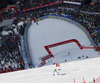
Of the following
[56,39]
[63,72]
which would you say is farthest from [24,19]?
[63,72]

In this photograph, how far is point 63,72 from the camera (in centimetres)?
1005

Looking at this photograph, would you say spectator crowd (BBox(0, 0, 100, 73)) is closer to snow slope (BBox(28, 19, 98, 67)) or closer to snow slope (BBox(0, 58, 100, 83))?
snow slope (BBox(28, 19, 98, 67))

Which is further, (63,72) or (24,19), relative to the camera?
(24,19)

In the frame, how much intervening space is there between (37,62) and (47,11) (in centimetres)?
1289

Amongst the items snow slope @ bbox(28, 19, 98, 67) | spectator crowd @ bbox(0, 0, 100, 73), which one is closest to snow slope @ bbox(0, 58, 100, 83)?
spectator crowd @ bbox(0, 0, 100, 73)

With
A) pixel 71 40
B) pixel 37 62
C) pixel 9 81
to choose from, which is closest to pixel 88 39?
pixel 71 40

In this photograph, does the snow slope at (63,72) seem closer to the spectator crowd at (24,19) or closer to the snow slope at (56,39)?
the spectator crowd at (24,19)

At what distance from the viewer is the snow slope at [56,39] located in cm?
1700

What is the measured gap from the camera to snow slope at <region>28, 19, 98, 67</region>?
17.0 metres

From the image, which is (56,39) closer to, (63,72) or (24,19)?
(24,19)

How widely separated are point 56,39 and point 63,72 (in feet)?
34.0

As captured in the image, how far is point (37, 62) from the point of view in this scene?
55.3 ft

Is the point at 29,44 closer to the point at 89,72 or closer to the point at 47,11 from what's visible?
the point at 47,11

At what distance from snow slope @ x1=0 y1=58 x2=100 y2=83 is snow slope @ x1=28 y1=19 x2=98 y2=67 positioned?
18.0 feet
